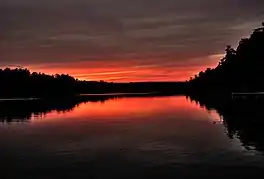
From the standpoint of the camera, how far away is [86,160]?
24.5 meters

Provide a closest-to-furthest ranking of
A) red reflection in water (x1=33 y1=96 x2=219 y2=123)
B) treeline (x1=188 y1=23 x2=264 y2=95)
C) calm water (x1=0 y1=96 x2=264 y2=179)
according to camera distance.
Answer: calm water (x1=0 y1=96 x2=264 y2=179) < red reflection in water (x1=33 y1=96 x2=219 y2=123) < treeline (x1=188 y1=23 x2=264 y2=95)

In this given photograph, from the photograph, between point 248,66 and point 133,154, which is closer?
point 133,154

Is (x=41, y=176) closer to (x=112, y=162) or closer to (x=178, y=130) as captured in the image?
(x=112, y=162)

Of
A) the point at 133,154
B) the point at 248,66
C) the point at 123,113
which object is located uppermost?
the point at 248,66

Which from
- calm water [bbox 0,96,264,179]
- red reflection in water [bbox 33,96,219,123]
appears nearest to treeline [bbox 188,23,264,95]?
red reflection in water [bbox 33,96,219,123]

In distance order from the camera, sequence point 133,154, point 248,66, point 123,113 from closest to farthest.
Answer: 1. point 133,154
2. point 123,113
3. point 248,66

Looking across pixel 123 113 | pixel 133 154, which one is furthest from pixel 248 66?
pixel 133 154

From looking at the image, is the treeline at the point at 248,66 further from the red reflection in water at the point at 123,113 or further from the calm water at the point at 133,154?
the calm water at the point at 133,154

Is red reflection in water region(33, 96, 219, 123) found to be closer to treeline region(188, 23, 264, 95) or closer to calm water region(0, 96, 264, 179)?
calm water region(0, 96, 264, 179)

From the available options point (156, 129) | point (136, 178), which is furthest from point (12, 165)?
point (156, 129)

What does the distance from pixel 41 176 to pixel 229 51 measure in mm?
161836

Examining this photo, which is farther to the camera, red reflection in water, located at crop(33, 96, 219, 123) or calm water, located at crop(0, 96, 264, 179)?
red reflection in water, located at crop(33, 96, 219, 123)

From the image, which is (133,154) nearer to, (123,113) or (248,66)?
(123,113)

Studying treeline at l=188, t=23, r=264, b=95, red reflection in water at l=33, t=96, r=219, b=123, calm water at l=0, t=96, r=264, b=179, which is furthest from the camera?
treeline at l=188, t=23, r=264, b=95
